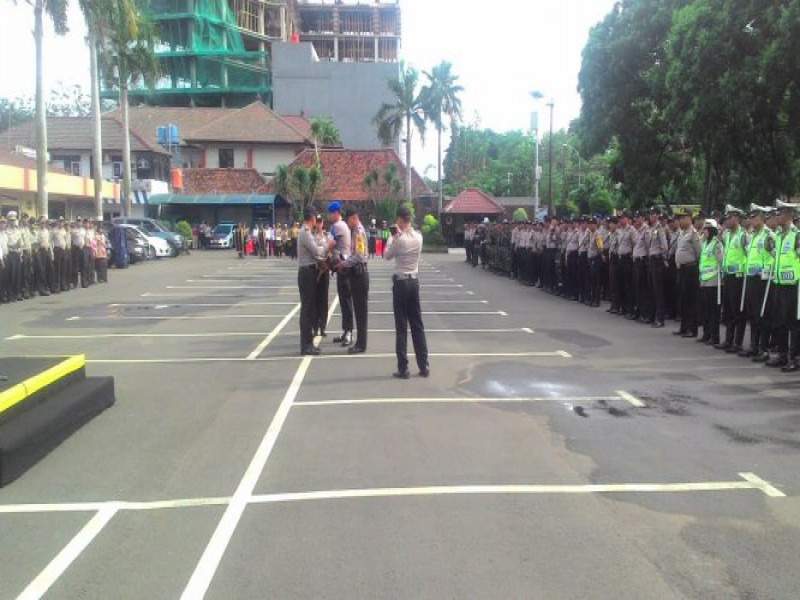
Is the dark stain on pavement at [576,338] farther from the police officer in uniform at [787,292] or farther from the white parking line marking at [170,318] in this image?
the white parking line marking at [170,318]

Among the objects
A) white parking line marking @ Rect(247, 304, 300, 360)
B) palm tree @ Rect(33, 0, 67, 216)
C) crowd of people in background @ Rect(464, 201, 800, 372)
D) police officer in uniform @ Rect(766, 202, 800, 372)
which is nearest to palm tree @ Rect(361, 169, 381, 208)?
palm tree @ Rect(33, 0, 67, 216)

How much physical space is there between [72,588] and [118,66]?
3884 cm

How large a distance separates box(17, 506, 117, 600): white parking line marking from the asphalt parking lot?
16 mm

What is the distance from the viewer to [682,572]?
4332mm

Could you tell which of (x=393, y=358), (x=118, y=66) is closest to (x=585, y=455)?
(x=393, y=358)

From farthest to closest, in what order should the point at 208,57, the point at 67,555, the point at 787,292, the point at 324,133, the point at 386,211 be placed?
the point at 208,57 < the point at 324,133 < the point at 386,211 < the point at 787,292 < the point at 67,555

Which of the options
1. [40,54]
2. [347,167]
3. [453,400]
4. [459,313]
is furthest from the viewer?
[347,167]

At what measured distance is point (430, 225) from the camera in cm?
5569

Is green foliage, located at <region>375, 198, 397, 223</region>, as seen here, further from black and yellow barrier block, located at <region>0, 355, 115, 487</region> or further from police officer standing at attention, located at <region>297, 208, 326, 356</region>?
black and yellow barrier block, located at <region>0, 355, 115, 487</region>

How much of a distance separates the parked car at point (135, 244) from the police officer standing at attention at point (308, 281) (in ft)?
85.0

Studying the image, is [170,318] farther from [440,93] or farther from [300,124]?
[300,124]

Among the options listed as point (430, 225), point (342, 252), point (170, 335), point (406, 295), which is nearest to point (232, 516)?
point (406, 295)

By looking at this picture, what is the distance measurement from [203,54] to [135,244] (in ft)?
179

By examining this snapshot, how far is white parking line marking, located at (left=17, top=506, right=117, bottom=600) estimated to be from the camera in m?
4.19
